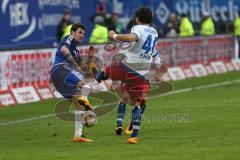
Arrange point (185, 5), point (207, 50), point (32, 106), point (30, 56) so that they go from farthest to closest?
1. point (185, 5)
2. point (207, 50)
3. point (30, 56)
4. point (32, 106)

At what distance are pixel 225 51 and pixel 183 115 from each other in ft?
51.7

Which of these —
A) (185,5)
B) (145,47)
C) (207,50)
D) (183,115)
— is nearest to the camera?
(145,47)

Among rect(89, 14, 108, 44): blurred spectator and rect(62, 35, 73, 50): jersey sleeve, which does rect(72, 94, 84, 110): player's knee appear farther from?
rect(89, 14, 108, 44): blurred spectator

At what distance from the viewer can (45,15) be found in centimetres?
3075

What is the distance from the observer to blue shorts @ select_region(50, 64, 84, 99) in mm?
15325

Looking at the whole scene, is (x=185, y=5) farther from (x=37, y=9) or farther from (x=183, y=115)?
(x=183, y=115)

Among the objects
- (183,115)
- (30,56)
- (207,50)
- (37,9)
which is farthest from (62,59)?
(207,50)

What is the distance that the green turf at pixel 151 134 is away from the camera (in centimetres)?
1318

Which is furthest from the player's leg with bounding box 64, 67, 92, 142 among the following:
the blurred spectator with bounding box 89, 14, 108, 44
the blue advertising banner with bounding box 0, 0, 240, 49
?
the blurred spectator with bounding box 89, 14, 108, 44

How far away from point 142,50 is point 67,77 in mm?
1419

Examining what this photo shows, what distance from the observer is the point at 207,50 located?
3334 centimetres

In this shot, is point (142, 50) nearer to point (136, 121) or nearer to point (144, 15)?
point (144, 15)

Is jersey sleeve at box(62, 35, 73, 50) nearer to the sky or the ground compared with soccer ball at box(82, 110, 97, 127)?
nearer to the sky

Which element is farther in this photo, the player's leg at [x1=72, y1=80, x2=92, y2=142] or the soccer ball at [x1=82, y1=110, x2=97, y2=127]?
the player's leg at [x1=72, y1=80, x2=92, y2=142]
